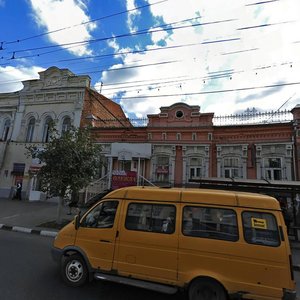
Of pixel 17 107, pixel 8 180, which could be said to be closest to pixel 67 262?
pixel 8 180

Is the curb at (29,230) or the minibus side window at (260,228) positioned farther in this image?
the curb at (29,230)

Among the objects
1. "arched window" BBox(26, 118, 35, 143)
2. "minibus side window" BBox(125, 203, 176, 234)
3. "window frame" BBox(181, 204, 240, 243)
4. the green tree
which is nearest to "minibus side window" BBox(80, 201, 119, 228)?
"minibus side window" BBox(125, 203, 176, 234)

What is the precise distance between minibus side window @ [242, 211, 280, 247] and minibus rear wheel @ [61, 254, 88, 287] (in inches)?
132

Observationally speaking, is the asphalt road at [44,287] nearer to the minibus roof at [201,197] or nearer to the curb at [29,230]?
the minibus roof at [201,197]

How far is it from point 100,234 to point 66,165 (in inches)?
285

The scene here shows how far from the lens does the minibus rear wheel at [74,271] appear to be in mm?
5281

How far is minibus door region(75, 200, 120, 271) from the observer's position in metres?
5.18

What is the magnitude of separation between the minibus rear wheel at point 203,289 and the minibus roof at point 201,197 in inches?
53.7

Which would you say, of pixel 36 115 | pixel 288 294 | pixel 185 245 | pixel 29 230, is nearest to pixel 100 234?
pixel 185 245

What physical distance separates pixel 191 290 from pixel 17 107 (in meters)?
23.9

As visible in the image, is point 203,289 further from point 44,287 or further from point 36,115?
point 36,115

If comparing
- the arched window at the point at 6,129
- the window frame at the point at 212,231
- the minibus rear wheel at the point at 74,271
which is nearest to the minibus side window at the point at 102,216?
the minibus rear wheel at the point at 74,271

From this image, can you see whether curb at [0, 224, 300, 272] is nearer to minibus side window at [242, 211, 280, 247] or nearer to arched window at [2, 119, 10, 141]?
minibus side window at [242, 211, 280, 247]

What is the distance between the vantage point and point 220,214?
4762 millimetres
